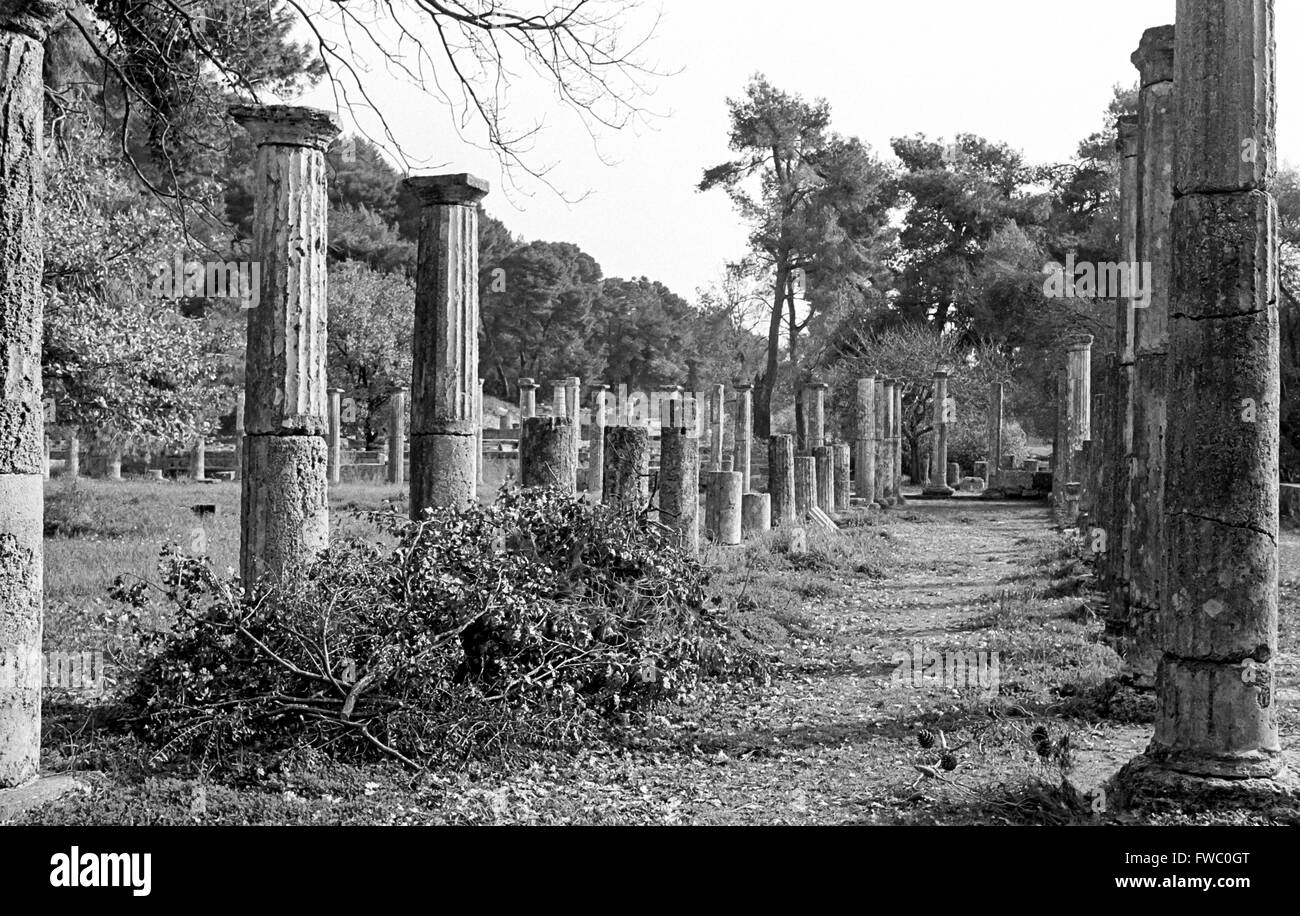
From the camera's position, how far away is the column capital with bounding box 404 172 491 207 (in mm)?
9891

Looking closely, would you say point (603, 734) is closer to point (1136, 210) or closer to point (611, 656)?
point (611, 656)

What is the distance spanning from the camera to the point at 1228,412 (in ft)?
17.5

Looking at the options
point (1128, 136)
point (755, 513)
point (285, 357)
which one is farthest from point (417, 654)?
point (755, 513)

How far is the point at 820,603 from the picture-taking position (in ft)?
40.8

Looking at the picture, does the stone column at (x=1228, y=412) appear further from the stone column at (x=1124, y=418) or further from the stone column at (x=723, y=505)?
the stone column at (x=723, y=505)

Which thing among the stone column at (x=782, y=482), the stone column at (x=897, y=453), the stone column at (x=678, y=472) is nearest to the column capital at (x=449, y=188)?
the stone column at (x=678, y=472)

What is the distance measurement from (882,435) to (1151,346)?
22984mm

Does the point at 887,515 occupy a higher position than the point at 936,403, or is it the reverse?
the point at 936,403

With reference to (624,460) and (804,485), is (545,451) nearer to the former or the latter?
(624,460)

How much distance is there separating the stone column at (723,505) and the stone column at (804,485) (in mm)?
3737

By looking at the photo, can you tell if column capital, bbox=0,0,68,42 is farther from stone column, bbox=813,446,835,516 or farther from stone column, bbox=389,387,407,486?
stone column, bbox=389,387,407,486

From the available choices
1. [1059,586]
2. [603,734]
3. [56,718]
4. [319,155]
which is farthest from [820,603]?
[56,718]

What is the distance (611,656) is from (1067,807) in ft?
9.06

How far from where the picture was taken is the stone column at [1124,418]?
30.0ft
